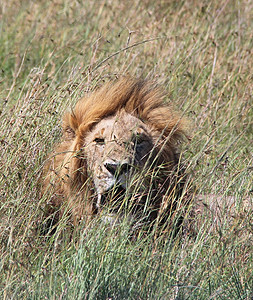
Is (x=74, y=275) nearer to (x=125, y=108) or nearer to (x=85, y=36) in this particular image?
(x=125, y=108)

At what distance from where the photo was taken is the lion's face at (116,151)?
346 cm

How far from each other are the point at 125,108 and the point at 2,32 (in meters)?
3.04

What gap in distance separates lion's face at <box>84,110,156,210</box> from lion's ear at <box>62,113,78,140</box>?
0.50 feet

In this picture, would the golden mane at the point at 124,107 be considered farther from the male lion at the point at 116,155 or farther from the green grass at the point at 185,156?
the green grass at the point at 185,156

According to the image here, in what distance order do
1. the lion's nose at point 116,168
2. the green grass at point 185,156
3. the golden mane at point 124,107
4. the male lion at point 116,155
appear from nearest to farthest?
1. the green grass at point 185,156
2. the lion's nose at point 116,168
3. the male lion at point 116,155
4. the golden mane at point 124,107

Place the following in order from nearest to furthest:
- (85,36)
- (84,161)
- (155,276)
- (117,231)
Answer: (155,276), (117,231), (84,161), (85,36)

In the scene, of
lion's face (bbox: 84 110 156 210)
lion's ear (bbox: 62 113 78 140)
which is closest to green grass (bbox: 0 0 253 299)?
lion's ear (bbox: 62 113 78 140)

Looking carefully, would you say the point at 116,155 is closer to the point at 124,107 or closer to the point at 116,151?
the point at 116,151

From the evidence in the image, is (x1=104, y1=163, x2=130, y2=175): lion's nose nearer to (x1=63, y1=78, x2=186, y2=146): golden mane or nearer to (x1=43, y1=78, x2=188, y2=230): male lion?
(x1=43, y1=78, x2=188, y2=230): male lion

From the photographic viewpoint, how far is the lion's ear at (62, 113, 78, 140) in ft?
13.1

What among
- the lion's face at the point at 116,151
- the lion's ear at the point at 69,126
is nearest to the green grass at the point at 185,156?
the lion's ear at the point at 69,126

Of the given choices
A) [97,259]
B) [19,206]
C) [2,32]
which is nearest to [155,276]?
[97,259]

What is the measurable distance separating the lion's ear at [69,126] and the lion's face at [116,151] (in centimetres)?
15

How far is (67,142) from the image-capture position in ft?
13.3
